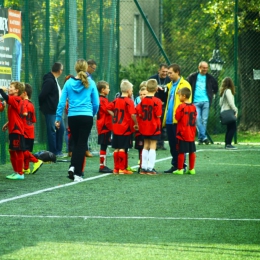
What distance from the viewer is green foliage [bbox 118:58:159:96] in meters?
28.0

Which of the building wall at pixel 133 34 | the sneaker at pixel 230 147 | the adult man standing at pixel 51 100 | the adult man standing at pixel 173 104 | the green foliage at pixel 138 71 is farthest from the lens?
the green foliage at pixel 138 71

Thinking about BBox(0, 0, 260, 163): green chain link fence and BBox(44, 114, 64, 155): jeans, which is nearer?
BBox(44, 114, 64, 155): jeans

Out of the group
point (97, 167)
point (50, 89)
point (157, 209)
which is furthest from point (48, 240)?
point (50, 89)

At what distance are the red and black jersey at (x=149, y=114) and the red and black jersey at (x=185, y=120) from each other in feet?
1.06

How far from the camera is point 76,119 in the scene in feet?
44.3

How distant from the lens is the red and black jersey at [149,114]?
48.8 ft

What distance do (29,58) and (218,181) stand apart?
6272 mm

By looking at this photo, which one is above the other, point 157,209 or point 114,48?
point 114,48

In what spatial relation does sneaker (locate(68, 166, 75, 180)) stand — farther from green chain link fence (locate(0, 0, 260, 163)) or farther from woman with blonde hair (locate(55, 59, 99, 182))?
green chain link fence (locate(0, 0, 260, 163))

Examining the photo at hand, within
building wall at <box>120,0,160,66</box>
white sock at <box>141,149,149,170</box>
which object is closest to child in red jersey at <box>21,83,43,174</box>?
white sock at <box>141,149,149,170</box>

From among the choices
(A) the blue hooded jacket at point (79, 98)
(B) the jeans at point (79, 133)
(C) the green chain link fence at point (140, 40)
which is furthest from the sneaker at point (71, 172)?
(C) the green chain link fence at point (140, 40)

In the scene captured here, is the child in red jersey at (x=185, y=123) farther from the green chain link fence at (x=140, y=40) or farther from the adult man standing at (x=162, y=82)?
the green chain link fence at (x=140, y=40)

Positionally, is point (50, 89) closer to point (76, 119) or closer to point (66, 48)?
point (66, 48)

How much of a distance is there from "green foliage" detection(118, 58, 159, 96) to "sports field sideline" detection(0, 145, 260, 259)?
42.3 ft
